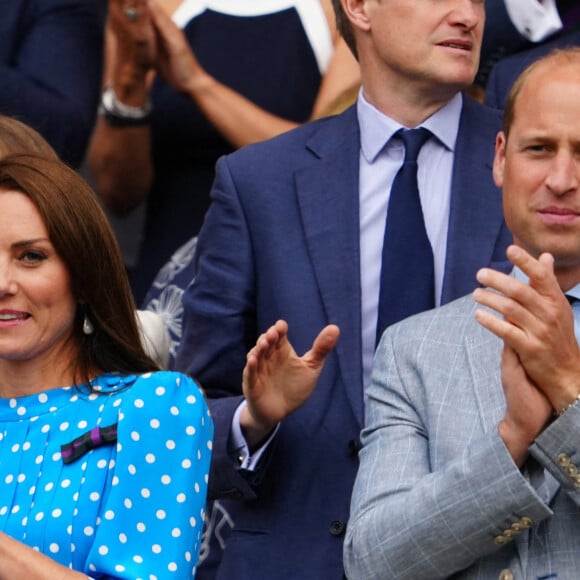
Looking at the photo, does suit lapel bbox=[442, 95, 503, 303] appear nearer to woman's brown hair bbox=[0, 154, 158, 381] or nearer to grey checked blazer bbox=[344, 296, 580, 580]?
grey checked blazer bbox=[344, 296, 580, 580]

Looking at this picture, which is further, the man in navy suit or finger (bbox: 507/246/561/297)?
the man in navy suit

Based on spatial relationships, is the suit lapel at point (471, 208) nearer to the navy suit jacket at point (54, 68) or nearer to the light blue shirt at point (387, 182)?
the light blue shirt at point (387, 182)

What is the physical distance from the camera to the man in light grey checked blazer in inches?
134

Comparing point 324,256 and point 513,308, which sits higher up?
point 513,308

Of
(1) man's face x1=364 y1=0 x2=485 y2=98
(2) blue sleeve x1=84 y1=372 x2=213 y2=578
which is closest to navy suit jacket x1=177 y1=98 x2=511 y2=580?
(1) man's face x1=364 y1=0 x2=485 y2=98

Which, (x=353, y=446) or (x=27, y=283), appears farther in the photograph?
(x=353, y=446)

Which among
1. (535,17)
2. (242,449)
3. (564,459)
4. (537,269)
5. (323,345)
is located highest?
(537,269)

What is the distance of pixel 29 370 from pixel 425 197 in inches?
46.9

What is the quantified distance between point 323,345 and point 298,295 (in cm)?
49

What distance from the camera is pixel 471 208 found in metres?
4.56

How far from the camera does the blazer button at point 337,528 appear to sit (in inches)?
171

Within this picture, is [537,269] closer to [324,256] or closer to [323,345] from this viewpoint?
[323,345]

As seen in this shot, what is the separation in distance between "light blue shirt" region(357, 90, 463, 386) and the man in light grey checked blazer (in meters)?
0.56

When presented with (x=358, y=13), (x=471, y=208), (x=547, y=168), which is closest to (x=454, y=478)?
(x=547, y=168)
